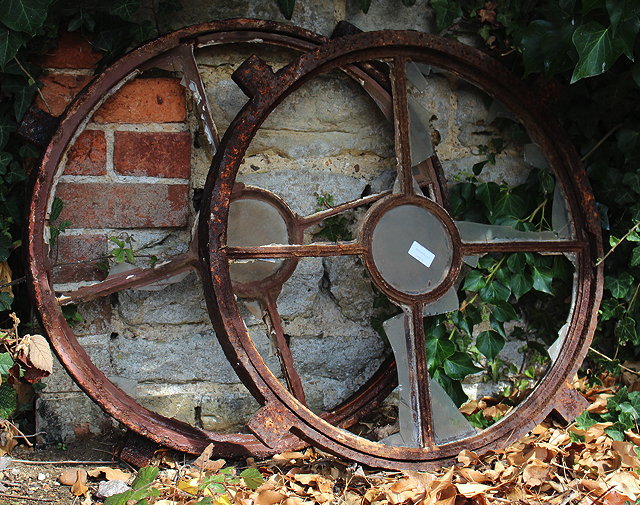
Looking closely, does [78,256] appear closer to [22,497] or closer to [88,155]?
[88,155]

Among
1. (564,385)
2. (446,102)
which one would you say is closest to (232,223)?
(446,102)

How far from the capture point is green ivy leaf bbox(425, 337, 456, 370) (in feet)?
6.52

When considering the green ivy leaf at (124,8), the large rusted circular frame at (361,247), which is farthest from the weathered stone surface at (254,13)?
the large rusted circular frame at (361,247)

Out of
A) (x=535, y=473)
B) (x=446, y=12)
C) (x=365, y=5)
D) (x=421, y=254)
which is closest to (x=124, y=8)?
(x=365, y=5)

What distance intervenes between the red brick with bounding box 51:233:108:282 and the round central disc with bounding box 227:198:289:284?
0.34 meters

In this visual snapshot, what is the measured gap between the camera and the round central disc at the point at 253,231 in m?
1.89

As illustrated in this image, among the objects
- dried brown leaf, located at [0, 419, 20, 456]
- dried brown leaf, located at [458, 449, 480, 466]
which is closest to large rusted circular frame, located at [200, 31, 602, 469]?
dried brown leaf, located at [458, 449, 480, 466]

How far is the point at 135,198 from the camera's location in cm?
189

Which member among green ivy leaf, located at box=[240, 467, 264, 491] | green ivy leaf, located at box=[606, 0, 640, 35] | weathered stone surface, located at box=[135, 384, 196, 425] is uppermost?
green ivy leaf, located at box=[606, 0, 640, 35]

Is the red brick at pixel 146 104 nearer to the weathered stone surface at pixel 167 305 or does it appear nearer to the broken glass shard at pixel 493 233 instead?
the weathered stone surface at pixel 167 305

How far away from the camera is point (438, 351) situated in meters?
2.00

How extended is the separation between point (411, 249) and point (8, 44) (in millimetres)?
1111

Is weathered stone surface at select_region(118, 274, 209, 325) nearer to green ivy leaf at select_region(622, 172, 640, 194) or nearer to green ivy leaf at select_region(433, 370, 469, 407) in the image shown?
green ivy leaf at select_region(433, 370, 469, 407)

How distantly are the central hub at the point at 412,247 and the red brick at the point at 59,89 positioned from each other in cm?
83
